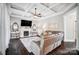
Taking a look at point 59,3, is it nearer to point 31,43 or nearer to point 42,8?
point 42,8

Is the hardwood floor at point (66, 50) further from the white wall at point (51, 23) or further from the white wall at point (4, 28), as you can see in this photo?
the white wall at point (4, 28)

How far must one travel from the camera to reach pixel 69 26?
2.42m

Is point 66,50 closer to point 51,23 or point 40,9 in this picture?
point 51,23

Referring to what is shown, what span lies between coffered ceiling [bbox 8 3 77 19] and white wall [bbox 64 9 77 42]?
91 mm

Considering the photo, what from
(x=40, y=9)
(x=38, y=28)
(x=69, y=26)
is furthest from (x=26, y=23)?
(x=69, y=26)

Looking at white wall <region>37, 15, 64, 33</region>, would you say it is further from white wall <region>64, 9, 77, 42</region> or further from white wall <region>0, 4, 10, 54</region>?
white wall <region>0, 4, 10, 54</region>

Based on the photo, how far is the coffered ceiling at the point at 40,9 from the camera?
2395 millimetres

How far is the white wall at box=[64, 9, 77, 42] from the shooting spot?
2.40m

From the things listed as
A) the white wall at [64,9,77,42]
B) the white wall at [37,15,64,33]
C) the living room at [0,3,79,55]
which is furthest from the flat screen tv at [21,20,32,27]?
the white wall at [64,9,77,42]

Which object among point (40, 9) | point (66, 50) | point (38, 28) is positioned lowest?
point (66, 50)

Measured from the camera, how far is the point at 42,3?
2414mm

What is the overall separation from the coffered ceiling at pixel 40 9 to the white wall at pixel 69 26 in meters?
0.09

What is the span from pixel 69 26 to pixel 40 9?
1.85ft
